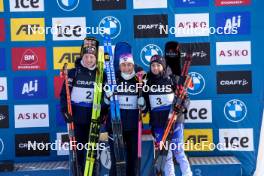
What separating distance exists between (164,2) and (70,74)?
5.19 ft

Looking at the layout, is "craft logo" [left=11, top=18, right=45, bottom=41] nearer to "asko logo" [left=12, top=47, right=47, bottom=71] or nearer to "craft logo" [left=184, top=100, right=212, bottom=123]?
"asko logo" [left=12, top=47, right=47, bottom=71]

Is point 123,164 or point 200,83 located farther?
point 200,83

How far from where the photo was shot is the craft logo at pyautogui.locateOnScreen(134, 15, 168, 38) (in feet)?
19.3

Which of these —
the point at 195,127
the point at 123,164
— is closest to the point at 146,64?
the point at 195,127

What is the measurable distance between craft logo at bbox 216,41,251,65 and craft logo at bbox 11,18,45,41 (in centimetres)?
221

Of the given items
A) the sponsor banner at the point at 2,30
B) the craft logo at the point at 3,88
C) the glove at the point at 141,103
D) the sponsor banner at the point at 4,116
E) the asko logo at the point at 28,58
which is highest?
the sponsor banner at the point at 2,30

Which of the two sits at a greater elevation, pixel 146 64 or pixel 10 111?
pixel 146 64

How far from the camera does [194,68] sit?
5.91 metres

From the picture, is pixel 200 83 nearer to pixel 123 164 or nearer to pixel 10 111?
pixel 123 164

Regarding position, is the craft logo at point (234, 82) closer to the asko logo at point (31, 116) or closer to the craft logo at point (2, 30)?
the asko logo at point (31, 116)

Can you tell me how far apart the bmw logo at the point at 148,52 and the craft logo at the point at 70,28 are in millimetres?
768

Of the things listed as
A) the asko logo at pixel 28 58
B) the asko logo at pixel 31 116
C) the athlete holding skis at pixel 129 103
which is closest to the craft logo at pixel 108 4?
the asko logo at pixel 28 58

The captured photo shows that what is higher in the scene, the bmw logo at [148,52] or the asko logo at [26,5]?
the asko logo at [26,5]

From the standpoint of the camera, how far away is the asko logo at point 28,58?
5.90m
